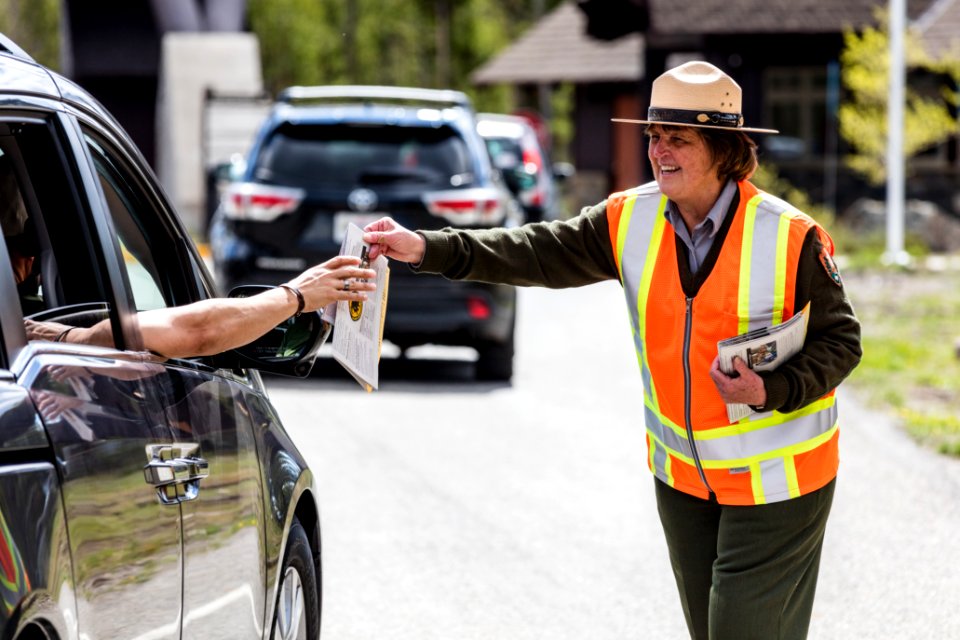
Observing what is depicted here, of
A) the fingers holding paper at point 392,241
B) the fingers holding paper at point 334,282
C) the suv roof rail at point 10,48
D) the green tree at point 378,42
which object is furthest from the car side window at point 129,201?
the green tree at point 378,42

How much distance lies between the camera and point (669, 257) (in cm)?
445

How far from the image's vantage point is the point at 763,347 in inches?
169

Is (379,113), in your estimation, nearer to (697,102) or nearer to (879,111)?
(697,102)

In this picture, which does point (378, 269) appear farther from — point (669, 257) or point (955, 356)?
point (955, 356)

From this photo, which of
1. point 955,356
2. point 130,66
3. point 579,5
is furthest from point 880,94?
point 130,66

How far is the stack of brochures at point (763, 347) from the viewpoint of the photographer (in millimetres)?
4258

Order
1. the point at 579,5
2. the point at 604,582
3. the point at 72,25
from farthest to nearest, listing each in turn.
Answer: the point at 72,25 < the point at 579,5 < the point at 604,582

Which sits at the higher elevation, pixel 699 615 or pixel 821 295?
pixel 821 295

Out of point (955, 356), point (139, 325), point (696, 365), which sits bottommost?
point (955, 356)

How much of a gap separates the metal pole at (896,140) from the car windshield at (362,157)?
521 inches

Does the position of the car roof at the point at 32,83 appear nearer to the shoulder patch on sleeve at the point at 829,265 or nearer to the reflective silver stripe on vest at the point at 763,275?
the reflective silver stripe on vest at the point at 763,275

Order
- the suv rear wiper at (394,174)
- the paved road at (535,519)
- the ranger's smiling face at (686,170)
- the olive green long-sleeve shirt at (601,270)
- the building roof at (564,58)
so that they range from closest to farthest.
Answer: the olive green long-sleeve shirt at (601,270) < the ranger's smiling face at (686,170) < the paved road at (535,519) < the suv rear wiper at (394,174) < the building roof at (564,58)

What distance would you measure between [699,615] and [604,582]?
254 cm

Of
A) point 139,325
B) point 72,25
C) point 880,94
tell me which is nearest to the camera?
point 139,325
